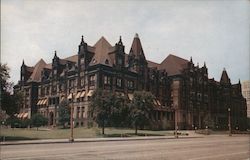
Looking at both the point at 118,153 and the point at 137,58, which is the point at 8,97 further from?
the point at 137,58

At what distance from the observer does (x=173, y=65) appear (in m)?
96.6

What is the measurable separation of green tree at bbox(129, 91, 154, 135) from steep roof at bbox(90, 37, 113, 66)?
66.2 ft

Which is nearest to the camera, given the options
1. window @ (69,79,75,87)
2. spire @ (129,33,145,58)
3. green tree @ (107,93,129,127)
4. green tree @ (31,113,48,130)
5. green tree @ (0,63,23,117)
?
green tree @ (0,63,23,117)

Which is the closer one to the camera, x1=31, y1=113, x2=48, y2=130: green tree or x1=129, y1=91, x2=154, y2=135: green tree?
x1=129, y1=91, x2=154, y2=135: green tree

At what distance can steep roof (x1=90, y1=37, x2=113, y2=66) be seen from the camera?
245 feet

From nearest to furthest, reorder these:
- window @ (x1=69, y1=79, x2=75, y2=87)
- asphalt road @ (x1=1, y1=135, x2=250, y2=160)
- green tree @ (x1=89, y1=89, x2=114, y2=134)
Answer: asphalt road @ (x1=1, y1=135, x2=250, y2=160)
green tree @ (x1=89, y1=89, x2=114, y2=134)
window @ (x1=69, y1=79, x2=75, y2=87)

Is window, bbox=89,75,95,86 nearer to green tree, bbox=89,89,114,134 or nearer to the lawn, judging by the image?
the lawn

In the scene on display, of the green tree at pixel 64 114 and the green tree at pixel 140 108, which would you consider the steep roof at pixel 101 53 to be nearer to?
the green tree at pixel 64 114

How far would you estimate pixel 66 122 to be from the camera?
6838 cm

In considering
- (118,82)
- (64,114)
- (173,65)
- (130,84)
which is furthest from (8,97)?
(173,65)

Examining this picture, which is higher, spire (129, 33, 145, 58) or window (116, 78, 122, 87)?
spire (129, 33, 145, 58)

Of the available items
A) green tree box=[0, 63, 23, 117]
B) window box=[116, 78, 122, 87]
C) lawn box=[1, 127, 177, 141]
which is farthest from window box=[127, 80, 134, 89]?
green tree box=[0, 63, 23, 117]

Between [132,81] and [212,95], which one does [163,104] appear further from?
[212,95]

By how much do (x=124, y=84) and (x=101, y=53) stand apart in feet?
29.0
